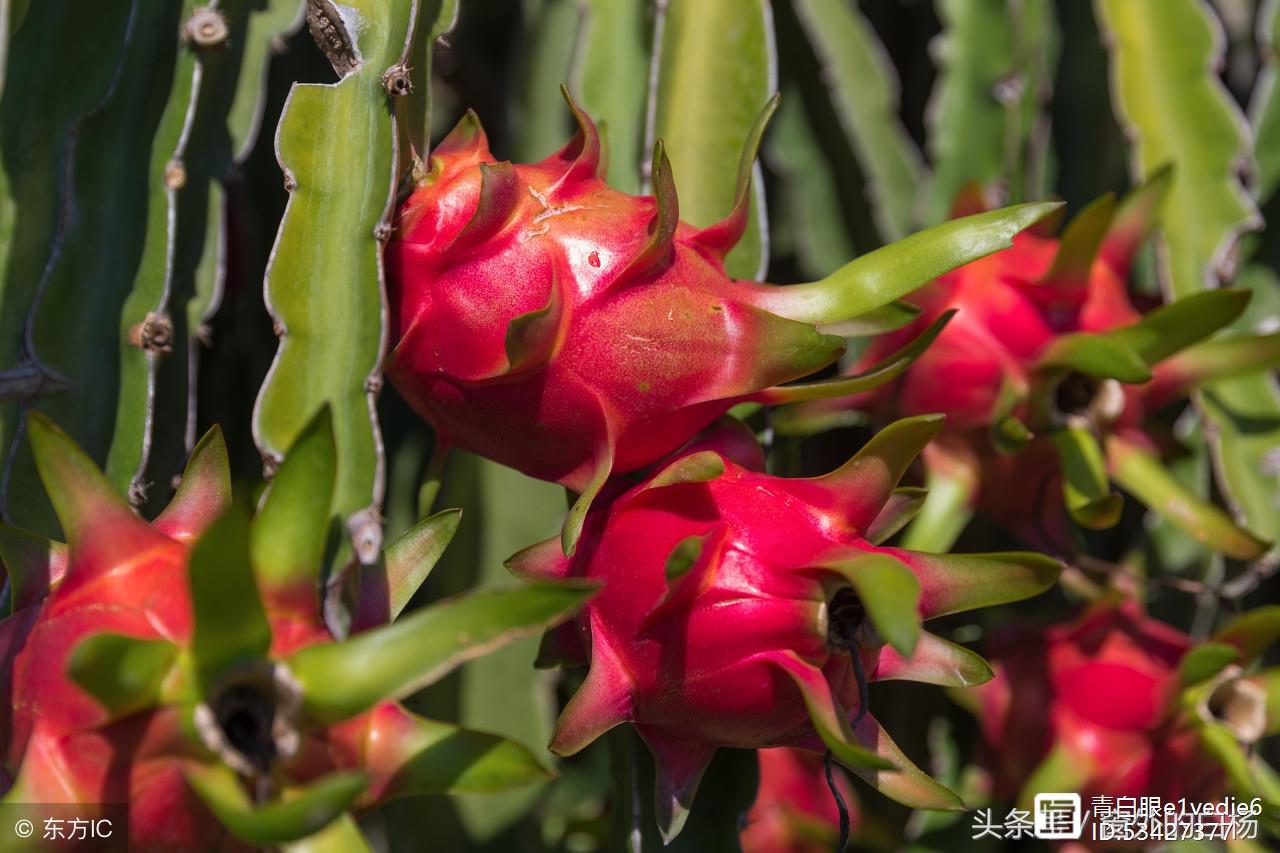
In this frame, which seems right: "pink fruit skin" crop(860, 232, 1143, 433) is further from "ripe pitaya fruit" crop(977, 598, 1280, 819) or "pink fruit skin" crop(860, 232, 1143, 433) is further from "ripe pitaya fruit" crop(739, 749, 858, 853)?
"ripe pitaya fruit" crop(739, 749, 858, 853)

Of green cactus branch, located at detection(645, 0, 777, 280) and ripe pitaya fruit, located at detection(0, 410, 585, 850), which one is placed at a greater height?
green cactus branch, located at detection(645, 0, 777, 280)

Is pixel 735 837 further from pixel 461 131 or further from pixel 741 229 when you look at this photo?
pixel 461 131

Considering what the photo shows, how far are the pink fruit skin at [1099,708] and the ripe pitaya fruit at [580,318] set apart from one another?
0.51 m

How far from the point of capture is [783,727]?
840 mm

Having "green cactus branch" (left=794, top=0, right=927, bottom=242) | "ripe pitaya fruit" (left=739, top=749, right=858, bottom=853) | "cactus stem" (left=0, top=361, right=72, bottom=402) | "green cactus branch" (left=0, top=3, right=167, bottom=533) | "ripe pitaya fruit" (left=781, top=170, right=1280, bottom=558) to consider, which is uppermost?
"green cactus branch" (left=0, top=3, right=167, bottom=533)

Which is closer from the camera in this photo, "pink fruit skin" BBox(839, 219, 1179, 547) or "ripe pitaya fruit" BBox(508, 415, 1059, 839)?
"ripe pitaya fruit" BBox(508, 415, 1059, 839)

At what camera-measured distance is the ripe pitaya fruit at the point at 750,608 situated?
81cm

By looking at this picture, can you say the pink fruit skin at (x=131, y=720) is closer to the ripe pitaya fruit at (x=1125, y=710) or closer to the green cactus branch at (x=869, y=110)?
the ripe pitaya fruit at (x=1125, y=710)

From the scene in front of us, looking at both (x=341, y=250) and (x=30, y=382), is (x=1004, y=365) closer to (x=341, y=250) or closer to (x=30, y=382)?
(x=341, y=250)

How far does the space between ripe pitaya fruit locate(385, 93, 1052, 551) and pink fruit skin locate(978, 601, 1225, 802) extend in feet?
1.68

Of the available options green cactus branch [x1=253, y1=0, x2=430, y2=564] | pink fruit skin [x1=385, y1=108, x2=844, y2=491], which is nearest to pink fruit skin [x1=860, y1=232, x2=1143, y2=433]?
pink fruit skin [x1=385, y1=108, x2=844, y2=491]

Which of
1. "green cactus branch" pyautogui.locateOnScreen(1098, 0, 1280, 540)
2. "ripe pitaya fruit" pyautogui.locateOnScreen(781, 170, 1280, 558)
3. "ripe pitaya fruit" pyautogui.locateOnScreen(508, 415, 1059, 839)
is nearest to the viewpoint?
"ripe pitaya fruit" pyautogui.locateOnScreen(508, 415, 1059, 839)

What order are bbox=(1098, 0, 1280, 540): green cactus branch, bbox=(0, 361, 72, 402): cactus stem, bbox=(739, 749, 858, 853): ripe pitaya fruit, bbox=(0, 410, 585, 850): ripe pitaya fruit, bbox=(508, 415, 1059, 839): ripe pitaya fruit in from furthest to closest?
1. bbox=(1098, 0, 1280, 540): green cactus branch
2. bbox=(739, 749, 858, 853): ripe pitaya fruit
3. bbox=(0, 361, 72, 402): cactus stem
4. bbox=(508, 415, 1059, 839): ripe pitaya fruit
5. bbox=(0, 410, 585, 850): ripe pitaya fruit

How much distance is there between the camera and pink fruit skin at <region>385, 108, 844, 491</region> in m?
0.85
